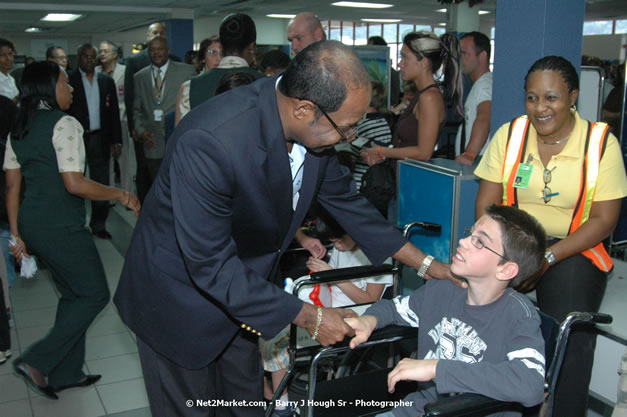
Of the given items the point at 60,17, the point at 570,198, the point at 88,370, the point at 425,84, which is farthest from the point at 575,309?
the point at 60,17

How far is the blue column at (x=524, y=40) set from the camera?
288 cm

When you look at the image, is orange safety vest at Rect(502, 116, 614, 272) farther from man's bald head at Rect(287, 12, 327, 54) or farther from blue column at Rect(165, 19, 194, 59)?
blue column at Rect(165, 19, 194, 59)

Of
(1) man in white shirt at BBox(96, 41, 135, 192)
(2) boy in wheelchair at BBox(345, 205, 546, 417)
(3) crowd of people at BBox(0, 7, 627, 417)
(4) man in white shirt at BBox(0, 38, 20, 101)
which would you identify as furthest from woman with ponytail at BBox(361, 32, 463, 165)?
(1) man in white shirt at BBox(96, 41, 135, 192)

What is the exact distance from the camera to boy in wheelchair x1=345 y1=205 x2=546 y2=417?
61.2 inches

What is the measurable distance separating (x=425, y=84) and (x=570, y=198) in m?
1.39

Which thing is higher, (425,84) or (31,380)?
(425,84)

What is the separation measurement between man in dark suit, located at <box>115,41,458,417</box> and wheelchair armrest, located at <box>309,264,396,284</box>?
18 centimetres

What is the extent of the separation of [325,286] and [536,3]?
1.81 meters

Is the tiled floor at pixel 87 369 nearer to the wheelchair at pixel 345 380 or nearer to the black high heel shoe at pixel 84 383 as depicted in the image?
the black high heel shoe at pixel 84 383

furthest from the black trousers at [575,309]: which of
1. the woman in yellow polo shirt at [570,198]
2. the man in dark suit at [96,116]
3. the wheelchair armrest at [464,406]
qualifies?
the man in dark suit at [96,116]

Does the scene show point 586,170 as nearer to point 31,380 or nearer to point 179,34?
point 31,380

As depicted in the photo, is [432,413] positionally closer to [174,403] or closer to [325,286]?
[174,403]

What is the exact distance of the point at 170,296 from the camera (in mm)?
1663

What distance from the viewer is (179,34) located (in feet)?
46.0
